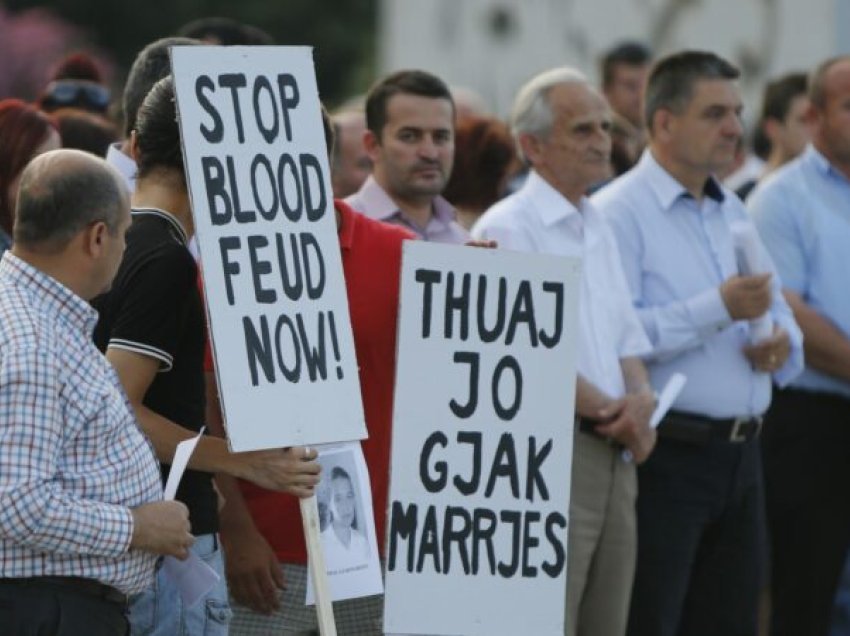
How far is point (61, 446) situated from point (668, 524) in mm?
3286

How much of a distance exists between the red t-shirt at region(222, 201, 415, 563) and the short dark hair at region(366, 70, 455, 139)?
4.72ft

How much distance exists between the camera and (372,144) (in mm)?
7332

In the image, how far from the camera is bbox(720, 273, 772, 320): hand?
7.16 m

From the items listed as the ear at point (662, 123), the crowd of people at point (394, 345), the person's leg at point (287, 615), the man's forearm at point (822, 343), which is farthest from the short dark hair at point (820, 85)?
the person's leg at point (287, 615)

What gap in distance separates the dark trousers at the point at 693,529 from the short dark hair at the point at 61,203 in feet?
10.5

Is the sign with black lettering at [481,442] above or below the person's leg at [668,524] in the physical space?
above

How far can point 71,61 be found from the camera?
26.6ft

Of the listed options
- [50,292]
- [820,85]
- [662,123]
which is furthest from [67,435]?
[820,85]

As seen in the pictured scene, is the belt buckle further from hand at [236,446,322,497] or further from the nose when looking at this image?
hand at [236,446,322,497]

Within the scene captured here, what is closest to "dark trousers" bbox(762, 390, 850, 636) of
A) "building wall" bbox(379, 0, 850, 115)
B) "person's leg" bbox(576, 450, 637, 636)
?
"person's leg" bbox(576, 450, 637, 636)

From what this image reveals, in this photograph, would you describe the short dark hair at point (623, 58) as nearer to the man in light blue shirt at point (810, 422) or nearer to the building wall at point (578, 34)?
the man in light blue shirt at point (810, 422)

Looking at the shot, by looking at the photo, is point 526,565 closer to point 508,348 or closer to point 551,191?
point 508,348

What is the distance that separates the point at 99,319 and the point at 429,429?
38.7 inches

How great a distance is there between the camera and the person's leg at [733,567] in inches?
292
